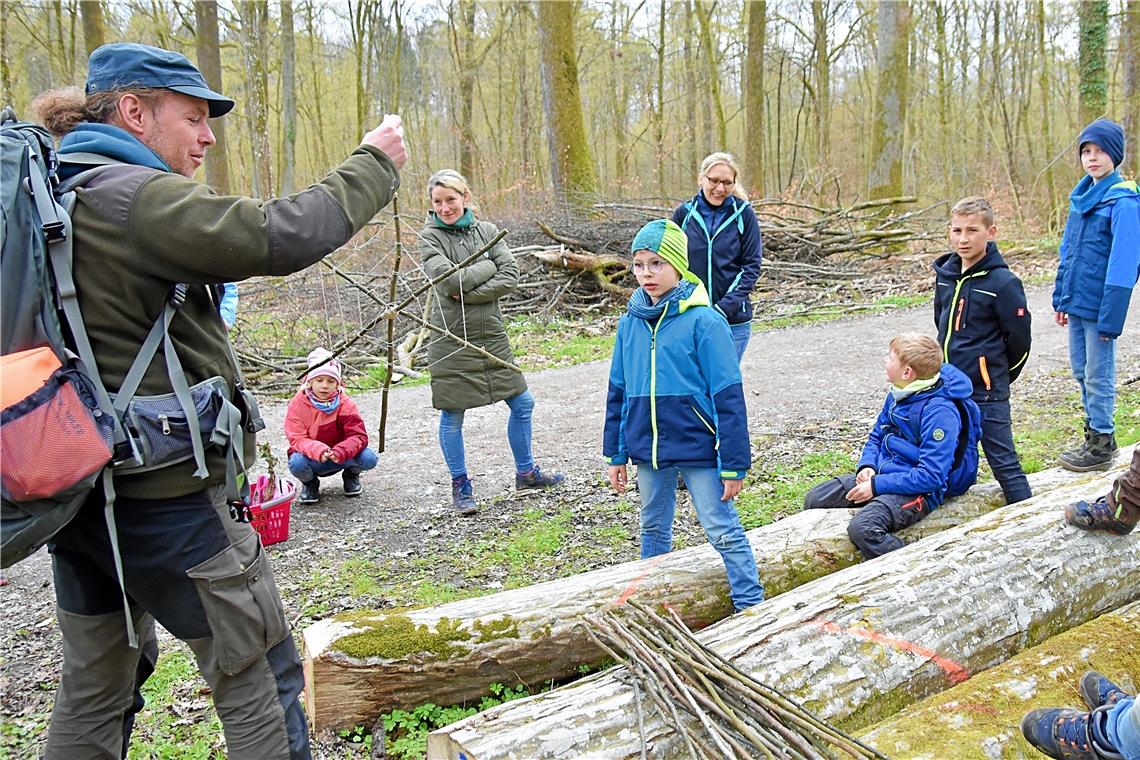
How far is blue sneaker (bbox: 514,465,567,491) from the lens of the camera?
581cm

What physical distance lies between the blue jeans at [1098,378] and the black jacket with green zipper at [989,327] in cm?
88

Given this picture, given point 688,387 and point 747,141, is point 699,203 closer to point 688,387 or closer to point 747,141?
point 688,387

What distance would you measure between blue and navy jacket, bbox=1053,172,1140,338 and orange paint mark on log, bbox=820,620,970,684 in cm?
289

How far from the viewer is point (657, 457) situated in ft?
12.2

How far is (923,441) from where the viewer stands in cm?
418

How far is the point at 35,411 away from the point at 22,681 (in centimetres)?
241

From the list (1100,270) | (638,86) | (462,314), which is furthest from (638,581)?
(638,86)

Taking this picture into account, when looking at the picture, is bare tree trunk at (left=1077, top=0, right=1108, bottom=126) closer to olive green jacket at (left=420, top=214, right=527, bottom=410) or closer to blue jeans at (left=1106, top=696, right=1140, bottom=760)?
olive green jacket at (left=420, top=214, right=527, bottom=410)

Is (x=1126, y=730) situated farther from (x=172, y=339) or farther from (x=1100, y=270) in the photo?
(x=1100, y=270)

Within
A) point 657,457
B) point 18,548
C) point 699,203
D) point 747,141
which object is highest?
point 747,141

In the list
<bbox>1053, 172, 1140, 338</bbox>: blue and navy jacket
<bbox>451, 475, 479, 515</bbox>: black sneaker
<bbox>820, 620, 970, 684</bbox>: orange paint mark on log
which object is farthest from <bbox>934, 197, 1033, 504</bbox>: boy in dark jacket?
<bbox>451, 475, 479, 515</bbox>: black sneaker

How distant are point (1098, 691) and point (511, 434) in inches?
147

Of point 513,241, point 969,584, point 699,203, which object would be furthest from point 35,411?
point 513,241

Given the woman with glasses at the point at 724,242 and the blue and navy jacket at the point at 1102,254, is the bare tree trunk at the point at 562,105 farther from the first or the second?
the blue and navy jacket at the point at 1102,254
